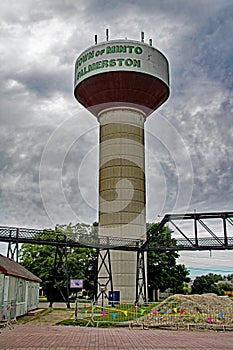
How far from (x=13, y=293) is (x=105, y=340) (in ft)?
34.2

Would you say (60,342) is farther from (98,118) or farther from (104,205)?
(98,118)

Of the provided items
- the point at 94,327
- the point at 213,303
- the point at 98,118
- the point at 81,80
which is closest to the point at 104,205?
the point at 98,118

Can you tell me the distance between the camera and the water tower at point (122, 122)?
39.8 meters

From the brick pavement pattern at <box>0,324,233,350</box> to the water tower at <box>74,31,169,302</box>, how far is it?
923 inches

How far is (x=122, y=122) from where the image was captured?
42.4 meters

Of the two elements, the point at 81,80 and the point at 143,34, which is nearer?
the point at 81,80

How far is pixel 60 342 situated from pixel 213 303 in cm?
1397

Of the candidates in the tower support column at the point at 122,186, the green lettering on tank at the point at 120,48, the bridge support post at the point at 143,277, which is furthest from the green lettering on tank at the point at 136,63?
the bridge support post at the point at 143,277

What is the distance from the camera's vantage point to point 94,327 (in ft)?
60.4

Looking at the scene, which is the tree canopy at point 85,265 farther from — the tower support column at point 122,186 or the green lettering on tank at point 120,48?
the green lettering on tank at point 120,48

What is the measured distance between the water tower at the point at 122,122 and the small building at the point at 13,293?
40.6 ft

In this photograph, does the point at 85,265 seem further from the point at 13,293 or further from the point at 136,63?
the point at 13,293

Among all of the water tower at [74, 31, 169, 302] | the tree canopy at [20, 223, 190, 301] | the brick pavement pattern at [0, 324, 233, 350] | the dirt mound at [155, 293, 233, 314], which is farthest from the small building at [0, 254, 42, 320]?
the tree canopy at [20, 223, 190, 301]

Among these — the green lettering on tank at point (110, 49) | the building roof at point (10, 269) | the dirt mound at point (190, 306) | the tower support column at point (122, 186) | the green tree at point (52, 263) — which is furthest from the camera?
the green tree at point (52, 263)
